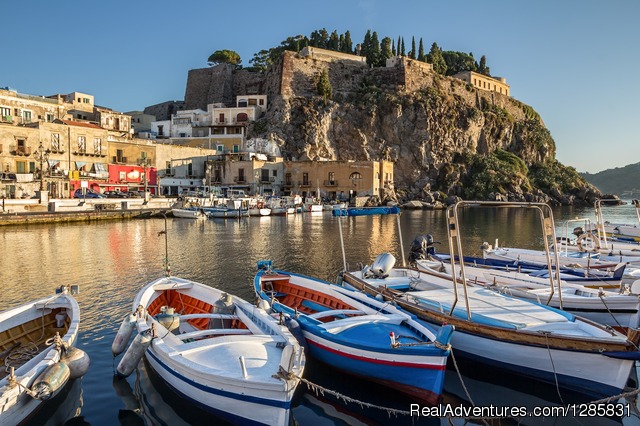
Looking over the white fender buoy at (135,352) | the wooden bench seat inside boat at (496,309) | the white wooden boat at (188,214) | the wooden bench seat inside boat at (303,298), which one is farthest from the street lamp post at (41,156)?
the wooden bench seat inside boat at (496,309)

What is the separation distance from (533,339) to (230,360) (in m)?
5.94

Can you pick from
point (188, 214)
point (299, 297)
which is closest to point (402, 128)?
point (188, 214)

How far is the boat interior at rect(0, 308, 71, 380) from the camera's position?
8.59 meters

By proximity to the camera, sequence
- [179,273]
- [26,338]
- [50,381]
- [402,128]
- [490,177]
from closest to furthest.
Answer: [50,381] → [26,338] → [179,273] → [490,177] → [402,128]

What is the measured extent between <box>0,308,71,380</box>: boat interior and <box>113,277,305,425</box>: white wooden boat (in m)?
1.59

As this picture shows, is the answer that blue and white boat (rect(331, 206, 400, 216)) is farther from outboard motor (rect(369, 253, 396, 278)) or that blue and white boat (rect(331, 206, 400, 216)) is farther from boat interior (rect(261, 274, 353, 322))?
boat interior (rect(261, 274, 353, 322))

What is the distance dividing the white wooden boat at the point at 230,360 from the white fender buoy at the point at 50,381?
1524 millimetres

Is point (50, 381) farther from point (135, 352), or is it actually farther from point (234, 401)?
point (234, 401)

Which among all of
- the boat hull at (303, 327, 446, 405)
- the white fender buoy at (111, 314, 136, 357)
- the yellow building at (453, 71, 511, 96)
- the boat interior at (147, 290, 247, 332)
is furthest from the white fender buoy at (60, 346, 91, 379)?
the yellow building at (453, 71, 511, 96)

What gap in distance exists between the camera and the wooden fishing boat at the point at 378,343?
7941 millimetres

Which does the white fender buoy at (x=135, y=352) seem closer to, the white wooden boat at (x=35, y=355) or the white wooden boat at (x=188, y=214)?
the white wooden boat at (x=35, y=355)

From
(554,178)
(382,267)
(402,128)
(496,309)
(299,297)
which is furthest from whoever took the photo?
(554,178)

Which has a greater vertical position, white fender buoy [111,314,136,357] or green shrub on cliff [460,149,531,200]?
green shrub on cliff [460,149,531,200]

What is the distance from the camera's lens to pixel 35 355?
8.77 meters
